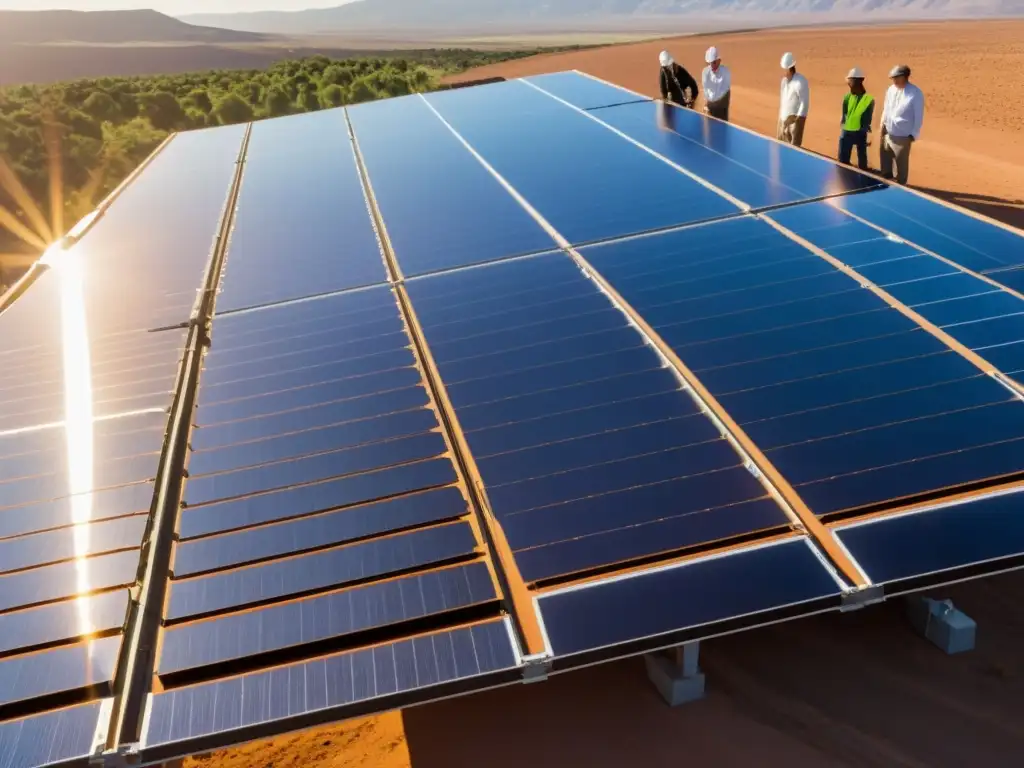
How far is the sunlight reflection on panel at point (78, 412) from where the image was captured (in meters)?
5.15

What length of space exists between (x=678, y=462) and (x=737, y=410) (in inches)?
30.0

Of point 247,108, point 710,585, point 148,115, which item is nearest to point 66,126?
point 148,115

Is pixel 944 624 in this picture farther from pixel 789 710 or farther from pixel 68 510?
pixel 68 510

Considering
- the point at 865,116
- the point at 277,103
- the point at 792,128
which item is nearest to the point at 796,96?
the point at 792,128

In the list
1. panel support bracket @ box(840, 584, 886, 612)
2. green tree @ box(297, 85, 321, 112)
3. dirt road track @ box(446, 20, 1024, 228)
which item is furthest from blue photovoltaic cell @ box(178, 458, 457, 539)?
green tree @ box(297, 85, 321, 112)

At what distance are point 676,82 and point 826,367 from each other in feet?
46.8

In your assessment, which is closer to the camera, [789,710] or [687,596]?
[687,596]

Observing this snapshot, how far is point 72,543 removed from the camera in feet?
17.3

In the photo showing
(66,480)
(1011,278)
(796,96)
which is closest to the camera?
(66,480)

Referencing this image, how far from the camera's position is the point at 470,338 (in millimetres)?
7312

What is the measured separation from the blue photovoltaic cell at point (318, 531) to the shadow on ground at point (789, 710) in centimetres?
250

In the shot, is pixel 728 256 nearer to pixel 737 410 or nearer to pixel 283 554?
pixel 737 410

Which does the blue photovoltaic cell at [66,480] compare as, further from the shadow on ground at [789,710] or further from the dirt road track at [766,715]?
the shadow on ground at [789,710]

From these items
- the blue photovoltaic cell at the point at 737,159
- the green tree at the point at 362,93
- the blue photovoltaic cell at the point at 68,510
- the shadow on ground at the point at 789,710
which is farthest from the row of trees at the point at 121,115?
the shadow on ground at the point at 789,710
